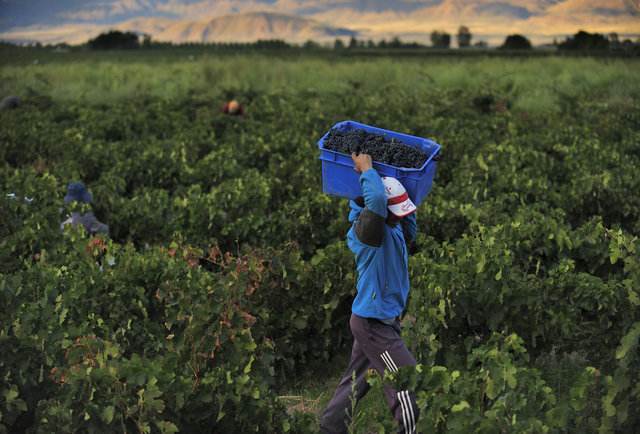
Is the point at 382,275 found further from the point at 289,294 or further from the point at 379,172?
the point at 289,294

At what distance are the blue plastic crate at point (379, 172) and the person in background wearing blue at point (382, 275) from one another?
6 centimetres

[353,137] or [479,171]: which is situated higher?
[353,137]

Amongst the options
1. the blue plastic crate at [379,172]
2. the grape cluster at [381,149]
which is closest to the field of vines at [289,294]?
the blue plastic crate at [379,172]

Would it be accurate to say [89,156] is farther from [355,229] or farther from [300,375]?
[355,229]

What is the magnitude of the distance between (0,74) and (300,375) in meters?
27.6

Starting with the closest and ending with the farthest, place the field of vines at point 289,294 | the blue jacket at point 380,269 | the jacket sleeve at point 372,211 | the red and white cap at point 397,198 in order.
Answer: the field of vines at point 289,294
the jacket sleeve at point 372,211
the red and white cap at point 397,198
the blue jacket at point 380,269

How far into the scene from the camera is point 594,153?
11.7 metres

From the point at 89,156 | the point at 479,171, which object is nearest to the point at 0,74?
the point at 89,156

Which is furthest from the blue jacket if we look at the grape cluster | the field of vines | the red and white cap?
the field of vines

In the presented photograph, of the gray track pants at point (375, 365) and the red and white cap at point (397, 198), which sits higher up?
the red and white cap at point (397, 198)

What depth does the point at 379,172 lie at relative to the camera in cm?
472

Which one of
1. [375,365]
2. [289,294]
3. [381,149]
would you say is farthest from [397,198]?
[289,294]

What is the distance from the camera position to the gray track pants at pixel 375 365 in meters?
4.60

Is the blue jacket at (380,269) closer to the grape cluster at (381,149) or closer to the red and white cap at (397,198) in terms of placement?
the red and white cap at (397,198)
